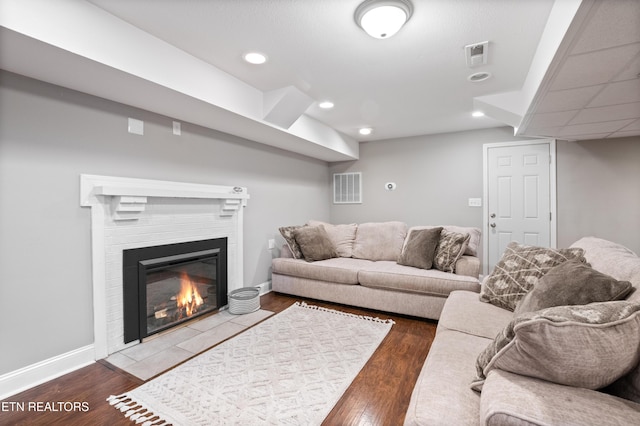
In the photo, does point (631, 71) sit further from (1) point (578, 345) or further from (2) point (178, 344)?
(2) point (178, 344)

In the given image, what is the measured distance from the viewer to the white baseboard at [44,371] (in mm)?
1755

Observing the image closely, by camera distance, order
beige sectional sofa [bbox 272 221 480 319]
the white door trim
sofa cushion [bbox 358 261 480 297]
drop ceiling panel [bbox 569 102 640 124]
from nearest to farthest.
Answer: drop ceiling panel [bbox 569 102 640 124]
sofa cushion [bbox 358 261 480 297]
beige sectional sofa [bbox 272 221 480 319]
the white door trim

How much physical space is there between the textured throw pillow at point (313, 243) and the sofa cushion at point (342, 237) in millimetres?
215

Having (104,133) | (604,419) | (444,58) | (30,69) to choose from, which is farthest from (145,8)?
(604,419)

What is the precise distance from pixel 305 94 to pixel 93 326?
2.70 metres

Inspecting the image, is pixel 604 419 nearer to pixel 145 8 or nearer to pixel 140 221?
pixel 145 8

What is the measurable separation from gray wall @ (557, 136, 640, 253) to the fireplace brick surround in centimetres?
435

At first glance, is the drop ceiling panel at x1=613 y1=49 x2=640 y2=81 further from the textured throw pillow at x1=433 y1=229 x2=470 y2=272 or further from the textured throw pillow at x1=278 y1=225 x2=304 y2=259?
the textured throw pillow at x1=278 y1=225 x2=304 y2=259

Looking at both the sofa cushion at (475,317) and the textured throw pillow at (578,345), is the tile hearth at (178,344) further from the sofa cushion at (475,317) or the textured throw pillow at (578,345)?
the textured throw pillow at (578,345)

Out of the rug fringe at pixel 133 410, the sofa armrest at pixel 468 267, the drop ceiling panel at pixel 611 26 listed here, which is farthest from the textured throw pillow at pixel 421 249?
the rug fringe at pixel 133 410

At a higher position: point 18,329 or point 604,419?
point 604,419

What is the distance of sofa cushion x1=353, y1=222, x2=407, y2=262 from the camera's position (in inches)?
150

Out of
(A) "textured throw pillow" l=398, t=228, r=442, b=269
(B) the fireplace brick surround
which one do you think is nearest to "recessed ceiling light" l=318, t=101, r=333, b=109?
(B) the fireplace brick surround

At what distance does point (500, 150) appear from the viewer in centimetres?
412
